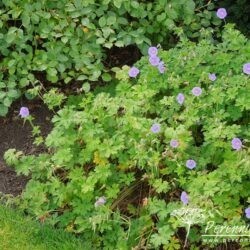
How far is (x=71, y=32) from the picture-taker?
4.09 meters

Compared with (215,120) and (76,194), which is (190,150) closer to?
(215,120)

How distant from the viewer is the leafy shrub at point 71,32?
404cm

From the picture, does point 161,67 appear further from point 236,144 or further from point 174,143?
point 236,144

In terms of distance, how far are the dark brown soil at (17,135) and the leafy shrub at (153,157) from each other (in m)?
0.30

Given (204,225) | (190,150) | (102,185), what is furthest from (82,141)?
(204,225)

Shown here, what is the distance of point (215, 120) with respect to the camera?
128 inches

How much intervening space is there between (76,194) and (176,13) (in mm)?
1367

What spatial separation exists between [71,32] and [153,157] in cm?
120

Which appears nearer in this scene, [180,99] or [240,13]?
[180,99]

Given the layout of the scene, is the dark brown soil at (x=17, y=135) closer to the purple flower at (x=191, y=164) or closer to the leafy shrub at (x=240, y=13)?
the purple flower at (x=191, y=164)

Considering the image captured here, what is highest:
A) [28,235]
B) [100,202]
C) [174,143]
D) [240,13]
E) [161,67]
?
[161,67]

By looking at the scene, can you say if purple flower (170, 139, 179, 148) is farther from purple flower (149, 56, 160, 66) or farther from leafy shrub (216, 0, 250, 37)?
leafy shrub (216, 0, 250, 37)

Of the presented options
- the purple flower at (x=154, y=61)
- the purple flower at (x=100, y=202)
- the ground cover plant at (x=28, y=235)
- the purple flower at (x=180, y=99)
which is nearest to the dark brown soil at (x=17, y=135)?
the ground cover plant at (x=28, y=235)

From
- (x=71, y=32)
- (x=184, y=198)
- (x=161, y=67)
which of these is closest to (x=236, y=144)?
(x=184, y=198)
